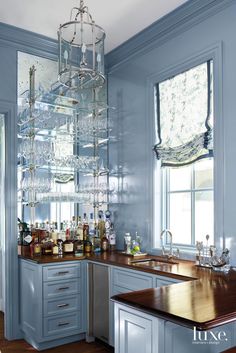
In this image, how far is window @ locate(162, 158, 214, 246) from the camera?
10.7 feet

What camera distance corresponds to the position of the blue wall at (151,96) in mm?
2926

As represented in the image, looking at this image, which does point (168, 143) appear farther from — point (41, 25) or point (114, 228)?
point (41, 25)

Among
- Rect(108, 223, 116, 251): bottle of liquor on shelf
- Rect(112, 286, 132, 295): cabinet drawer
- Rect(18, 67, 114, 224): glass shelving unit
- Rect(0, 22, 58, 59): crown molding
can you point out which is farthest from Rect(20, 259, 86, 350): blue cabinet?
Rect(0, 22, 58, 59): crown molding

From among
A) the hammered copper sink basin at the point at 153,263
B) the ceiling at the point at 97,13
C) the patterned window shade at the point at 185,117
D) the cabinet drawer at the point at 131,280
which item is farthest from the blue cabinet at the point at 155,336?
the ceiling at the point at 97,13

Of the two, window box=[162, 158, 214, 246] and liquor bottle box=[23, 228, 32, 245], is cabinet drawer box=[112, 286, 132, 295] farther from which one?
liquor bottle box=[23, 228, 32, 245]

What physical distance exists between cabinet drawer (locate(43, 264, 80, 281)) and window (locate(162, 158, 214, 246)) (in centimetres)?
103

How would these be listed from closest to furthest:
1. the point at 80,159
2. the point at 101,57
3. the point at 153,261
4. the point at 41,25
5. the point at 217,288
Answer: the point at 217,288
the point at 101,57
the point at 153,261
the point at 41,25
the point at 80,159

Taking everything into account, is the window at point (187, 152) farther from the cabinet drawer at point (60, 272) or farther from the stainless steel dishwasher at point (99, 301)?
the cabinet drawer at point (60, 272)

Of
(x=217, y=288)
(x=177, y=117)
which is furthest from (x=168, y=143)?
(x=217, y=288)

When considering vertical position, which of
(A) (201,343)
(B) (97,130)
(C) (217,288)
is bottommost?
(A) (201,343)

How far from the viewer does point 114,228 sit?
4301mm

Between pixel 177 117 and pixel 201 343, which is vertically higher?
pixel 177 117

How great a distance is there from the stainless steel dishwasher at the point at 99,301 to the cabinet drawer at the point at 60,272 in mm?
147

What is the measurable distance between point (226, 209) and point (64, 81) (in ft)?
5.41
